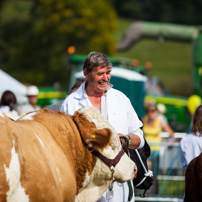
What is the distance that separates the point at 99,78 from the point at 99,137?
0.76 metres

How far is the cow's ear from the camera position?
12.2ft

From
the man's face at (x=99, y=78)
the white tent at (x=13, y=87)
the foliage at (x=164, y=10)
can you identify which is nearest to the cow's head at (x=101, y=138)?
the man's face at (x=99, y=78)

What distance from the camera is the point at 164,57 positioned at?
78.7 metres

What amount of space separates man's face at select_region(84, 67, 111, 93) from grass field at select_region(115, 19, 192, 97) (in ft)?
200

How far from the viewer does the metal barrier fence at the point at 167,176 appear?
999 centimetres

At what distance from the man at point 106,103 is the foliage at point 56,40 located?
36.7 meters

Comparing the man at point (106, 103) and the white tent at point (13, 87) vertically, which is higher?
the man at point (106, 103)

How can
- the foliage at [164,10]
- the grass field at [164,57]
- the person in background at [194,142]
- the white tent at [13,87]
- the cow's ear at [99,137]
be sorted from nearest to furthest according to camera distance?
the cow's ear at [99,137], the person in background at [194,142], the white tent at [13,87], the grass field at [164,57], the foliage at [164,10]

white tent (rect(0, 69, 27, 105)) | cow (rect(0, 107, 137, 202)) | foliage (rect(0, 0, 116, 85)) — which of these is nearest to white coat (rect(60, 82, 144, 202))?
cow (rect(0, 107, 137, 202))

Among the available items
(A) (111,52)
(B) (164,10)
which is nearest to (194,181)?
(A) (111,52)

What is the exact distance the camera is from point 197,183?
5.32 m

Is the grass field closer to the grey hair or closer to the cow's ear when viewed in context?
the grey hair

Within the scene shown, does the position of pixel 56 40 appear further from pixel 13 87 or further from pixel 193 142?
pixel 193 142

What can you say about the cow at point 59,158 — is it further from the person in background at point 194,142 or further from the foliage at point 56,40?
the foliage at point 56,40
